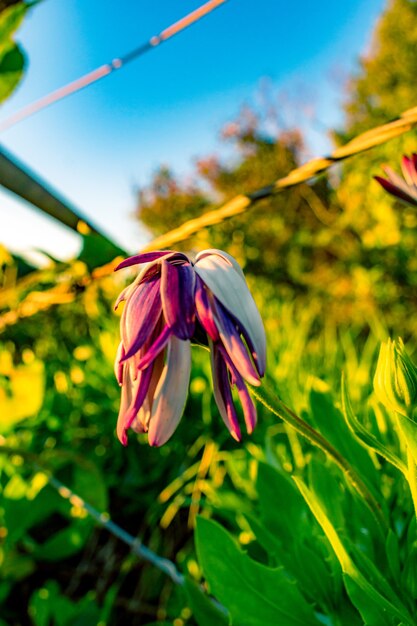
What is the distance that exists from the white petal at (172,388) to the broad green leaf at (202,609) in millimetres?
296

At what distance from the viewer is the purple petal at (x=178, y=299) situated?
0.86 ft

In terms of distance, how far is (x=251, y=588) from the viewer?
44cm

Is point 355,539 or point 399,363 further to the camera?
point 355,539

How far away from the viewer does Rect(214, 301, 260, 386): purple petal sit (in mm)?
246

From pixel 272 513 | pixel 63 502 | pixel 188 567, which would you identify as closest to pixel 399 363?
pixel 272 513

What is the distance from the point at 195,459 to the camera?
1104mm

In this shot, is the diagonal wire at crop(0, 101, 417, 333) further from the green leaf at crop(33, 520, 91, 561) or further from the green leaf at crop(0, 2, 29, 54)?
the green leaf at crop(33, 520, 91, 561)

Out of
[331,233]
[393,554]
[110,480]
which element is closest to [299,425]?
[393,554]

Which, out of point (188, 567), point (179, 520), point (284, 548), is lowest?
point (179, 520)

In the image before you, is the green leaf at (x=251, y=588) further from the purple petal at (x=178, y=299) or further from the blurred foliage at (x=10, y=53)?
the blurred foliage at (x=10, y=53)

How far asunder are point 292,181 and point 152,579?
29.5 inches

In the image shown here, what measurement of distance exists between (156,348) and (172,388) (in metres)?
0.02

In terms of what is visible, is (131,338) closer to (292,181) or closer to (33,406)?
(292,181)

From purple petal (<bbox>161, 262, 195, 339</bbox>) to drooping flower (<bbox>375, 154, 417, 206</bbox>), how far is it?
0.67 ft
